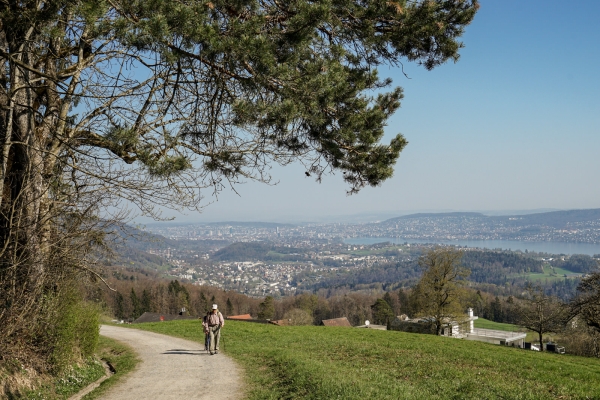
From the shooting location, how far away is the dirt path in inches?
359

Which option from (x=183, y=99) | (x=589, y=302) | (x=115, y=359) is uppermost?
(x=183, y=99)

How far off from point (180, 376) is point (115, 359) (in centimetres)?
409

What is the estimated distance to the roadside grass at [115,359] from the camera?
32.0ft

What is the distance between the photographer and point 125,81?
328 inches

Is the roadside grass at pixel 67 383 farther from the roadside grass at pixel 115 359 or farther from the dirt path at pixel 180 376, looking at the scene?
the dirt path at pixel 180 376

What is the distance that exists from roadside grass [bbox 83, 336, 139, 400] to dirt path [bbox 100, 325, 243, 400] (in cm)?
23

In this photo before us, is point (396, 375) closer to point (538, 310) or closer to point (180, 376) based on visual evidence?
point (180, 376)

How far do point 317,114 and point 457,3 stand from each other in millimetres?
3895

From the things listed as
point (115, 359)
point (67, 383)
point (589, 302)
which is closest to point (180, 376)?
point (67, 383)

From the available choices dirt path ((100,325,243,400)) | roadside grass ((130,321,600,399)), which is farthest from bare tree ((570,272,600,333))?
dirt path ((100,325,243,400))

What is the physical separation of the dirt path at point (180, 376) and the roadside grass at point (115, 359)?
0.75ft

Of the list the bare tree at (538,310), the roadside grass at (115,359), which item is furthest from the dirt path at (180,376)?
the bare tree at (538,310)

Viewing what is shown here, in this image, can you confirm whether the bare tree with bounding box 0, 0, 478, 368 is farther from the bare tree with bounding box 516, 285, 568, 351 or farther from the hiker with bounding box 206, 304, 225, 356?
the bare tree with bounding box 516, 285, 568, 351

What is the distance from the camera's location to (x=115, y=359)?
1356 centimetres
